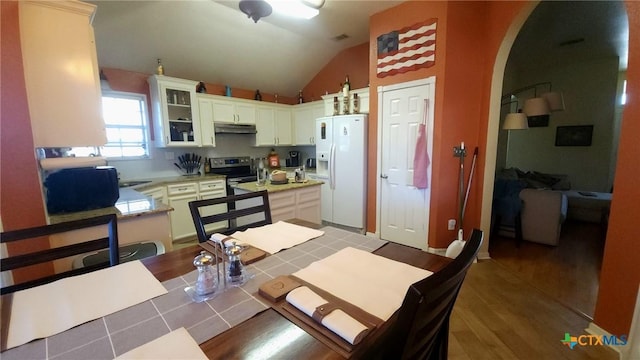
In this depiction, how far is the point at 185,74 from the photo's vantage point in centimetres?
397

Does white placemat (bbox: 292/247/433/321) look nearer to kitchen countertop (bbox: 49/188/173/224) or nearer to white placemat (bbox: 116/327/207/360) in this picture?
white placemat (bbox: 116/327/207/360)

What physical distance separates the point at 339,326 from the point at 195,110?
3960 mm

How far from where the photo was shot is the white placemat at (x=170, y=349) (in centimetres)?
61

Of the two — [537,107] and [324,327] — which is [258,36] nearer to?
[537,107]

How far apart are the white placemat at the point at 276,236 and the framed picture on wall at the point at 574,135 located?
621 cm

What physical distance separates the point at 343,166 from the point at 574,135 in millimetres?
4870

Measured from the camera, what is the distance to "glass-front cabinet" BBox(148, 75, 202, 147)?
352 centimetres

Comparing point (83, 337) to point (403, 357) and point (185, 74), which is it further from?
point (185, 74)

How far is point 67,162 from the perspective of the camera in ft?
5.32

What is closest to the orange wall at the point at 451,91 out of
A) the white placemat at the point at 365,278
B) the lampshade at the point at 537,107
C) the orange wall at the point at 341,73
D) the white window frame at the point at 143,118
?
the lampshade at the point at 537,107

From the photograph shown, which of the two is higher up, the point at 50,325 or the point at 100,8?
the point at 100,8

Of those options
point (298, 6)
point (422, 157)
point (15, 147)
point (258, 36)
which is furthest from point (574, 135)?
point (15, 147)

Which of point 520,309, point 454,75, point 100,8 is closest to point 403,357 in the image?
point 520,309

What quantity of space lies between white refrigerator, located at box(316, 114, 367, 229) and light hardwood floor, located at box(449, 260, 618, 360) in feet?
5.69
